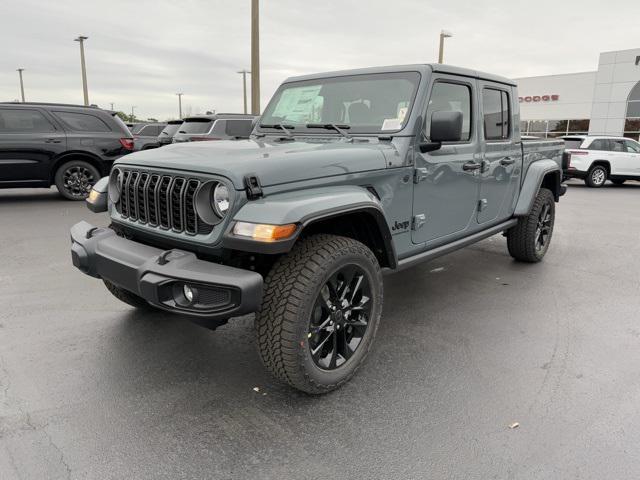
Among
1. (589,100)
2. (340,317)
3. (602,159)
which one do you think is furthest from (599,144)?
(589,100)

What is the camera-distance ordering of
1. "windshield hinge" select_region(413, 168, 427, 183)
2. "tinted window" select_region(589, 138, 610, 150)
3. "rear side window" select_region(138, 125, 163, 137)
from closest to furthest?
"windshield hinge" select_region(413, 168, 427, 183) < "tinted window" select_region(589, 138, 610, 150) < "rear side window" select_region(138, 125, 163, 137)

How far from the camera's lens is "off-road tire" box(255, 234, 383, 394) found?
8.07 ft

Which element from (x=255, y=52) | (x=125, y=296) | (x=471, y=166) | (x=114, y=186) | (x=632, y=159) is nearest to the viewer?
(x=114, y=186)

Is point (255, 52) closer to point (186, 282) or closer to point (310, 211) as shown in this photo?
point (310, 211)

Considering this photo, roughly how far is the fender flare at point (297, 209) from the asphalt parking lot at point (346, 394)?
0.96 metres

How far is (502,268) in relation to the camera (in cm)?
546

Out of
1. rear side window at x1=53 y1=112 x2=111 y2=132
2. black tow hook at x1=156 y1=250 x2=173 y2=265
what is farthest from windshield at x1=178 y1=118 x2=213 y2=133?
black tow hook at x1=156 y1=250 x2=173 y2=265

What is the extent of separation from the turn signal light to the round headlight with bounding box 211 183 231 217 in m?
0.16

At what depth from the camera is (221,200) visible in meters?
2.50

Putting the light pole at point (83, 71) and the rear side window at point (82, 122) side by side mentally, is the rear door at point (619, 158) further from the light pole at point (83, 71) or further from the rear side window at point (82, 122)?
the light pole at point (83, 71)

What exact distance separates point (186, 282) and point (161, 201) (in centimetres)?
69

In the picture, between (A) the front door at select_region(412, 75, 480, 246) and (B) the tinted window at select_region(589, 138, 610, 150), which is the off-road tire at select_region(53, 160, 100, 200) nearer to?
(A) the front door at select_region(412, 75, 480, 246)

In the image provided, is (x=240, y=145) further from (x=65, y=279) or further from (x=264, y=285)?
(x=65, y=279)

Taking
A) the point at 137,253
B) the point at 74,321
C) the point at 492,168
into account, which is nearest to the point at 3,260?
the point at 74,321
